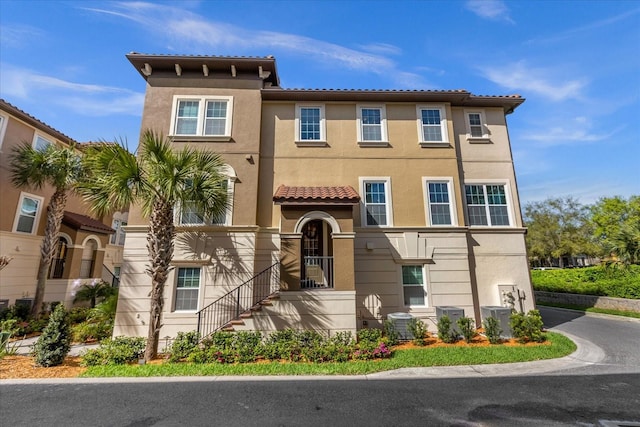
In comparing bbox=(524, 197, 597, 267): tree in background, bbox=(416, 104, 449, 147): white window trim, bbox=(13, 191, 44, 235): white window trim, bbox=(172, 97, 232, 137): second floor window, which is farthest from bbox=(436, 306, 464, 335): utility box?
bbox=(524, 197, 597, 267): tree in background

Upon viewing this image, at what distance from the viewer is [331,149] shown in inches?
506

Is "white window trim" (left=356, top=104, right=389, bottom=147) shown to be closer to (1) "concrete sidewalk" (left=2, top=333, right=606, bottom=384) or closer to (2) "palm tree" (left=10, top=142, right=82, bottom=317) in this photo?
Answer: (1) "concrete sidewalk" (left=2, top=333, right=606, bottom=384)

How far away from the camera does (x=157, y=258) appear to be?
28.4ft

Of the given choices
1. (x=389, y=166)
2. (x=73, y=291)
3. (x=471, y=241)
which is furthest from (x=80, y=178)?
(x=471, y=241)

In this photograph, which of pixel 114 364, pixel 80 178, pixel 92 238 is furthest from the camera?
pixel 92 238

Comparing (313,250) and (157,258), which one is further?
(313,250)

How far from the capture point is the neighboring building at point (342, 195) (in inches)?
429

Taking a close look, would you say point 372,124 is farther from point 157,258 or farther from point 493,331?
point 157,258

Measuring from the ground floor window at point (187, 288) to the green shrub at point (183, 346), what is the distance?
2.15m

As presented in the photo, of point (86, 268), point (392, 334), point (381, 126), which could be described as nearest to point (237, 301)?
point (392, 334)

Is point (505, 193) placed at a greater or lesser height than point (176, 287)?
greater

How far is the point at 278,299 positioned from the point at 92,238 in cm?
1620

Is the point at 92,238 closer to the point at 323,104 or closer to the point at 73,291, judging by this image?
the point at 73,291

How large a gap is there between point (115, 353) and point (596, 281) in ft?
87.3
